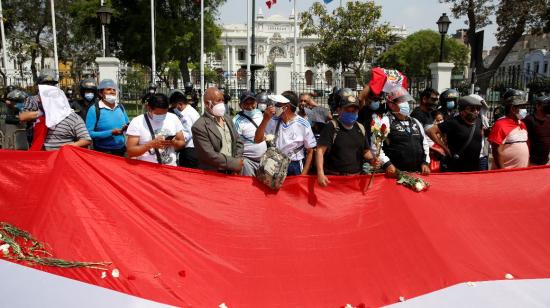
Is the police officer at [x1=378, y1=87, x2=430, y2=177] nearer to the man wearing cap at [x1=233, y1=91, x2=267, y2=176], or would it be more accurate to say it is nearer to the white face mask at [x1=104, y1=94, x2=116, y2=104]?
the man wearing cap at [x1=233, y1=91, x2=267, y2=176]

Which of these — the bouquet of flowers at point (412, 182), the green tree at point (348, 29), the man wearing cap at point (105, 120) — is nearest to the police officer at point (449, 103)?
the bouquet of flowers at point (412, 182)

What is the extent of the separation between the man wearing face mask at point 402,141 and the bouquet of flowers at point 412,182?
237 mm

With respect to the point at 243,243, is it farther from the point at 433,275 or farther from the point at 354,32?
the point at 354,32

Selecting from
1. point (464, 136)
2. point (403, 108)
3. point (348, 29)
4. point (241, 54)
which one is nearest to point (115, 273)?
point (403, 108)

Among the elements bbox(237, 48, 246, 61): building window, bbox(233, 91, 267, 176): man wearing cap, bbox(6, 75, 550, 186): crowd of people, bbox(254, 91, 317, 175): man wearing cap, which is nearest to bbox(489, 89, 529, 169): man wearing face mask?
bbox(6, 75, 550, 186): crowd of people

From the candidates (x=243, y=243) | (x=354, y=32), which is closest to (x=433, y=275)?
(x=243, y=243)

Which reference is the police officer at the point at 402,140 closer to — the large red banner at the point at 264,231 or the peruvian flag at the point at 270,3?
the large red banner at the point at 264,231

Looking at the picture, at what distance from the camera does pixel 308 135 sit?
16.8 feet

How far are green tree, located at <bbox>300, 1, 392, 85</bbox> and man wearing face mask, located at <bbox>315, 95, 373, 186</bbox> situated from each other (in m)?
23.8

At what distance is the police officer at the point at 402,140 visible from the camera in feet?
15.9

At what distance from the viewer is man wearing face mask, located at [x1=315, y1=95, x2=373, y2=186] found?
14.7 feet

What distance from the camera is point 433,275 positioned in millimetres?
4004

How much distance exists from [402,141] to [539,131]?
2.35 m

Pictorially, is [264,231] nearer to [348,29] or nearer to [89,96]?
[89,96]
